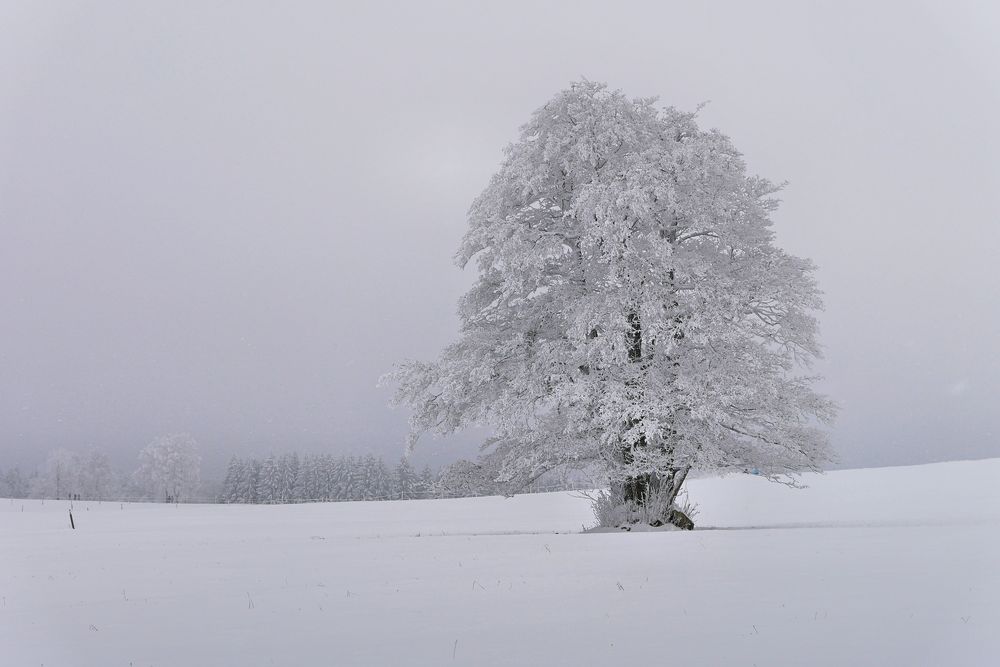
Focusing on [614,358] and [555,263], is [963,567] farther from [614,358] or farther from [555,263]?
[555,263]

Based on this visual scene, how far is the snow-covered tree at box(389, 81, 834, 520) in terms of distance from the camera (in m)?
15.3

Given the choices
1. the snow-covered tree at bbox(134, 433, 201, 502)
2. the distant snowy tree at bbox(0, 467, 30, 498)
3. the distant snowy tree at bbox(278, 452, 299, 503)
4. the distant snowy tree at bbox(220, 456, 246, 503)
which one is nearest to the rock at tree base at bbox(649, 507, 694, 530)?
the snow-covered tree at bbox(134, 433, 201, 502)

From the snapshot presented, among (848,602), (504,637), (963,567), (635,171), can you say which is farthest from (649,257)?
(504,637)

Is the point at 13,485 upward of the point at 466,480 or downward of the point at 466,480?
downward

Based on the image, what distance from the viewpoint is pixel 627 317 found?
16.1 meters

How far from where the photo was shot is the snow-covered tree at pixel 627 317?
601 inches

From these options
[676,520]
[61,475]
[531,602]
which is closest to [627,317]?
[676,520]

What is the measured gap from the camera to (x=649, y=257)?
52.1 feet

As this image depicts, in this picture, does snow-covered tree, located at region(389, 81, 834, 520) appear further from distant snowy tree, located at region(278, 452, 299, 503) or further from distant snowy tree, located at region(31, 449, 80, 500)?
distant snowy tree, located at region(31, 449, 80, 500)

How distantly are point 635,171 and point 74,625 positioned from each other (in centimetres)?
1233

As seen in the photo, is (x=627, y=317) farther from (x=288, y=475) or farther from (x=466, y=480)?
(x=288, y=475)

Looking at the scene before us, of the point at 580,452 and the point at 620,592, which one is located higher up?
the point at 580,452

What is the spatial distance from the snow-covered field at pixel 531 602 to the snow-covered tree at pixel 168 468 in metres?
76.2

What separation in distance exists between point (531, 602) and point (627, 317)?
9472 mm
